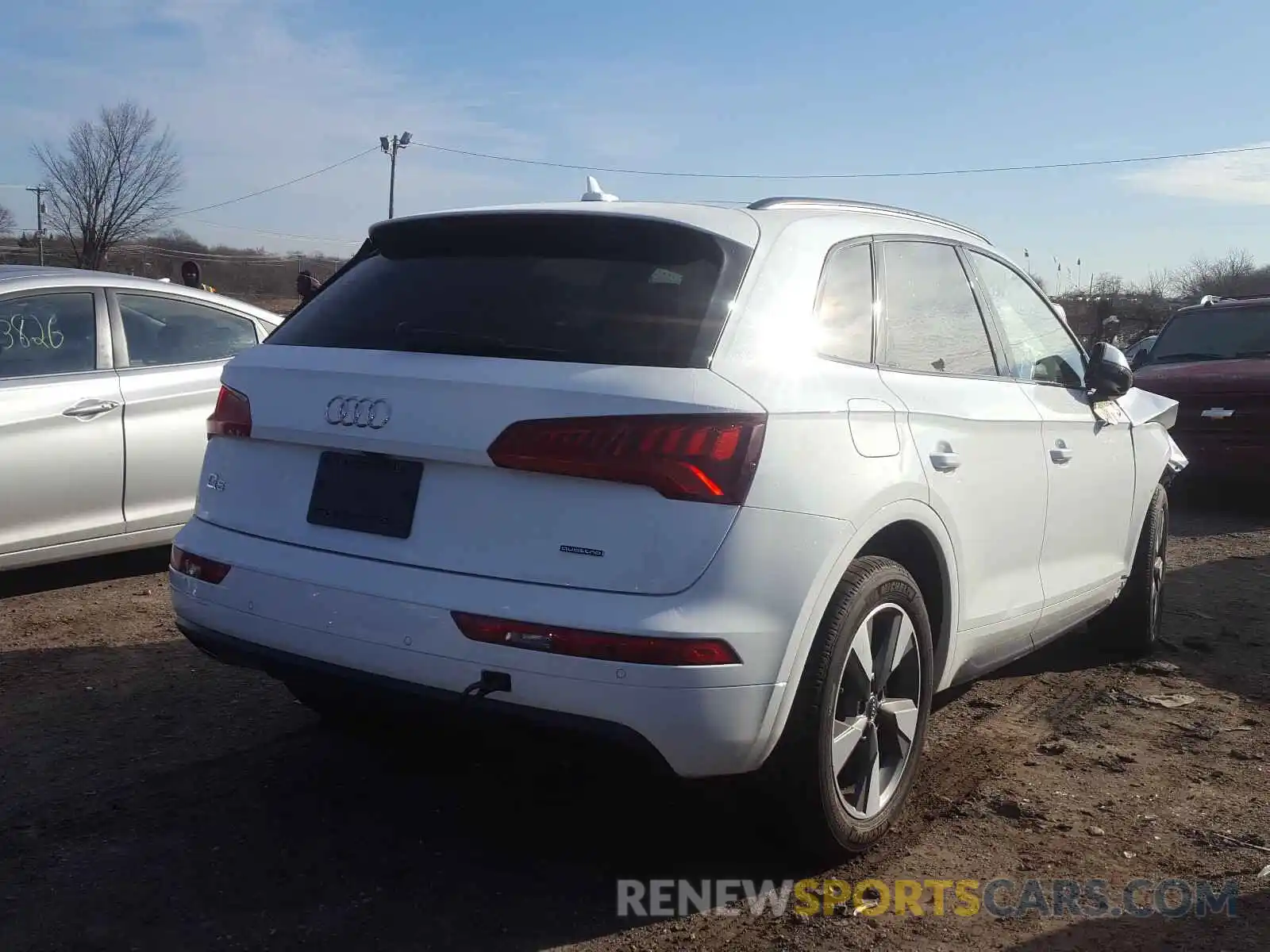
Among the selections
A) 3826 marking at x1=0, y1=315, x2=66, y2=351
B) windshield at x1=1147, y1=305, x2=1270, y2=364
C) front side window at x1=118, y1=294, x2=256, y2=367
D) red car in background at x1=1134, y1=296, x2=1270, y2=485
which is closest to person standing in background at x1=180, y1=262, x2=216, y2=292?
front side window at x1=118, y1=294, x2=256, y2=367

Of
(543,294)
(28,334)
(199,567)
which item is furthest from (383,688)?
(28,334)

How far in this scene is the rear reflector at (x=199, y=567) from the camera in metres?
3.21

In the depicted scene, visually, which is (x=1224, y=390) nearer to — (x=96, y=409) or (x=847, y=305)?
(x=847, y=305)

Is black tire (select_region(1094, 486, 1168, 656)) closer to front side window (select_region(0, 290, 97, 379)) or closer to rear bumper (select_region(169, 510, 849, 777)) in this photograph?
rear bumper (select_region(169, 510, 849, 777))

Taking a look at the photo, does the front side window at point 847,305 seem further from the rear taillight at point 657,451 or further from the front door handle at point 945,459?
the rear taillight at point 657,451

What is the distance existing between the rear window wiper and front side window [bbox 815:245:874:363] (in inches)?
324

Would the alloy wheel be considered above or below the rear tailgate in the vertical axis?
below

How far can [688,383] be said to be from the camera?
2816mm

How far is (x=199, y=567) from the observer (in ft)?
10.8

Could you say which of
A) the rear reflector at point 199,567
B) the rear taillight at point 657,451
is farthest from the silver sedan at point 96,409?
the rear taillight at point 657,451

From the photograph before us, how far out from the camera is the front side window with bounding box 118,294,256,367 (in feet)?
20.5

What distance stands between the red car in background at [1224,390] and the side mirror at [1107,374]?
526 cm

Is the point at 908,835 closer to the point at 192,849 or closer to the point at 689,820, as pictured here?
the point at 689,820

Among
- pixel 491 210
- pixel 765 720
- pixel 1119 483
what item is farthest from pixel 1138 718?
pixel 491 210
